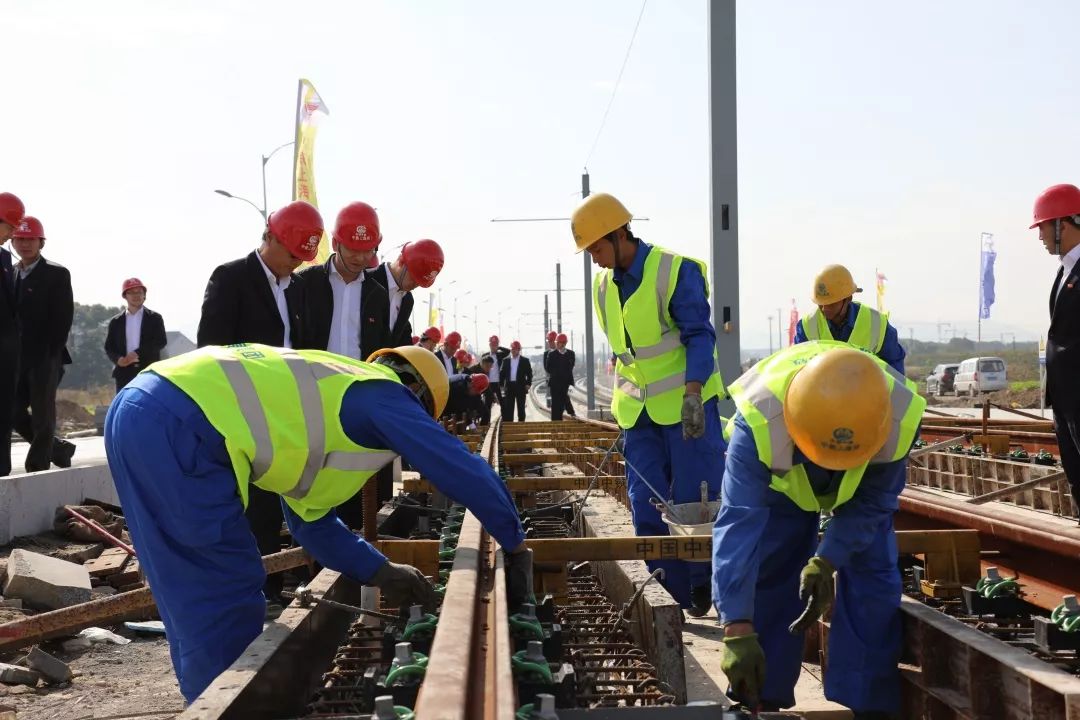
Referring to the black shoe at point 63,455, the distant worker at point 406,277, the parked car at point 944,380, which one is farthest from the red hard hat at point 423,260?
A: the parked car at point 944,380

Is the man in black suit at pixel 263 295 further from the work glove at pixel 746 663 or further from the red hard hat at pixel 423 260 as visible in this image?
the work glove at pixel 746 663

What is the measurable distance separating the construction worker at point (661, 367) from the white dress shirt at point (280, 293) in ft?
5.15

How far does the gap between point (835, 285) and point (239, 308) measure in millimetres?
3653

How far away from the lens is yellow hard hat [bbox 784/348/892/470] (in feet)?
11.1

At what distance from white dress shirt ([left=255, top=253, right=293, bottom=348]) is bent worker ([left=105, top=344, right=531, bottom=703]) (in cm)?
199

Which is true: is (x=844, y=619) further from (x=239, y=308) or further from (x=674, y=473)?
(x=239, y=308)

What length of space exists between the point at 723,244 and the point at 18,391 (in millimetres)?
5866

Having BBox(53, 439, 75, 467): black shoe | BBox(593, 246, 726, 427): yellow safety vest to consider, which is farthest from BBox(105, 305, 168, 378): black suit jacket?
BBox(593, 246, 726, 427): yellow safety vest

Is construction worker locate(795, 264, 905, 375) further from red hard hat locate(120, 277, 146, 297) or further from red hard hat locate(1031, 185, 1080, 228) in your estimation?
red hard hat locate(120, 277, 146, 297)

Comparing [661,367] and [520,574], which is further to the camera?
[661,367]

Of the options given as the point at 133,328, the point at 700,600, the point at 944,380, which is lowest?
the point at 700,600

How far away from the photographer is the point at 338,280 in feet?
21.9

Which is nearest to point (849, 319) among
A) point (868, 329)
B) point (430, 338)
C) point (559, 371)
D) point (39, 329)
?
point (868, 329)

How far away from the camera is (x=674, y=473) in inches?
232
